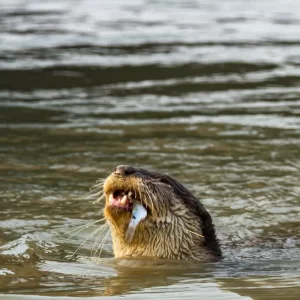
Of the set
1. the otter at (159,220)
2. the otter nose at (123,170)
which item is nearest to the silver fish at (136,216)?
the otter at (159,220)

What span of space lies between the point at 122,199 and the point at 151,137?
15.7 feet

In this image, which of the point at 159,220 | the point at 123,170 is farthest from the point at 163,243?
the point at 123,170

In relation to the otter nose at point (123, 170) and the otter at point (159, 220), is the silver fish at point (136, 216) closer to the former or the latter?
the otter at point (159, 220)

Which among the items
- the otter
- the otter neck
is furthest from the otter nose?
the otter neck

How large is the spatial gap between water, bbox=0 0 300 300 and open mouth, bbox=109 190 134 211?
41 centimetres

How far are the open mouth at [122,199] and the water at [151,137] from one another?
41cm

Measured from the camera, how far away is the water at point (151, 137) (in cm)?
671

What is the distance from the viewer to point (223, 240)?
787cm

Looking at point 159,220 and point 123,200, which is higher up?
point 123,200

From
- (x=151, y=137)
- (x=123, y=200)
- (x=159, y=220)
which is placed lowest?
(x=159, y=220)

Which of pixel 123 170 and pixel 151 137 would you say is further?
pixel 151 137

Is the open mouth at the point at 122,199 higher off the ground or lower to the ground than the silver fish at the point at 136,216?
higher

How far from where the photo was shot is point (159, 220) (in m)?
7.00

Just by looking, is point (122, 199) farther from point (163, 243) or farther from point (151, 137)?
point (151, 137)
